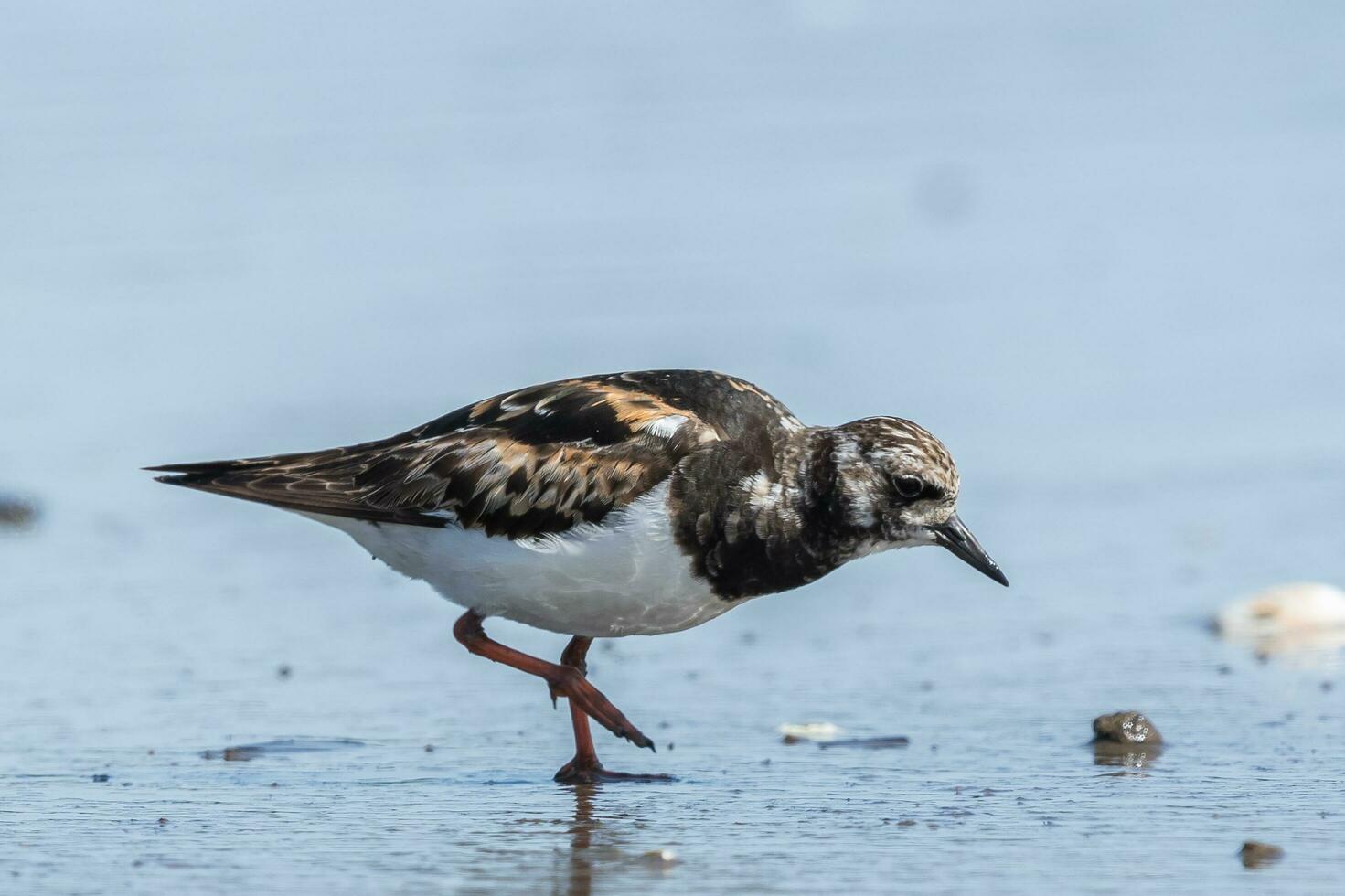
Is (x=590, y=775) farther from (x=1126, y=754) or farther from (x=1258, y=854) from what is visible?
(x=1258, y=854)

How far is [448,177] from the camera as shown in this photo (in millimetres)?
13062

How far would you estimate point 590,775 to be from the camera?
17.6ft

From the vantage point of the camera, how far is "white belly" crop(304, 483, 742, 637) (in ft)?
17.2

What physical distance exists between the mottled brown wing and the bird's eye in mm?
504

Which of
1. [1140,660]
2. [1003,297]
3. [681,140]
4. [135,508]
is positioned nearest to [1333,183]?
[1003,297]

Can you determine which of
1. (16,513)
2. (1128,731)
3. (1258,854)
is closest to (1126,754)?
(1128,731)

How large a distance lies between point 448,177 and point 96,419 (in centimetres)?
435

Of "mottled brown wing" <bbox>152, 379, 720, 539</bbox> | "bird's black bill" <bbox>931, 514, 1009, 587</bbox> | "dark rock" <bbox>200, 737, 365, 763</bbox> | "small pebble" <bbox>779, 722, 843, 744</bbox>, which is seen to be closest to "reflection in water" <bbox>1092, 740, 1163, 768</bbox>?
"bird's black bill" <bbox>931, 514, 1009, 587</bbox>

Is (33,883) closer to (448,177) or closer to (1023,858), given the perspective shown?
(1023,858)

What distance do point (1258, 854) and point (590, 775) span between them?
72.0 inches

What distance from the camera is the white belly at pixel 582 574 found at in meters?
5.24

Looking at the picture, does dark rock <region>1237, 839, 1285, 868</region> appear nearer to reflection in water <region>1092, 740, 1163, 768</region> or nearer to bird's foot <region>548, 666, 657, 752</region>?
reflection in water <region>1092, 740, 1163, 768</region>

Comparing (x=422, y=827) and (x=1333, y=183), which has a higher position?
(x=1333, y=183)

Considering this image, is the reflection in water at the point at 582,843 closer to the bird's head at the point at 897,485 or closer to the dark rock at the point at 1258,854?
the bird's head at the point at 897,485
